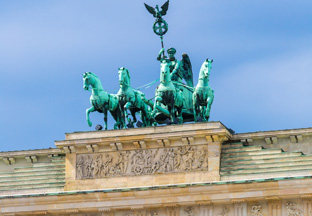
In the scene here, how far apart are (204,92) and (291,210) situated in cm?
569

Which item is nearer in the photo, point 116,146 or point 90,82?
point 116,146

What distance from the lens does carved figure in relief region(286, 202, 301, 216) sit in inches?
1769

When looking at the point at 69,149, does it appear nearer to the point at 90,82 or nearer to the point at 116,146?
the point at 116,146

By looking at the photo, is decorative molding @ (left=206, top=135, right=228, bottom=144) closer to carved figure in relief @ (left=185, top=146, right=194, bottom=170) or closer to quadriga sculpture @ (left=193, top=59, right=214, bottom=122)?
carved figure in relief @ (left=185, top=146, right=194, bottom=170)

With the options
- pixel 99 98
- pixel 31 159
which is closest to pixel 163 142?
pixel 99 98

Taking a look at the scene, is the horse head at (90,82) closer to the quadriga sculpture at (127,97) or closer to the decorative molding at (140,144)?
the quadriga sculpture at (127,97)

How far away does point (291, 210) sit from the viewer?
4500cm

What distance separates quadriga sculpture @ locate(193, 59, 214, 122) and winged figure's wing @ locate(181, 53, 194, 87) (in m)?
3.52

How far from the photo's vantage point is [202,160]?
153ft

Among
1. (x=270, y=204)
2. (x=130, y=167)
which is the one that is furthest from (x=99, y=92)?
(x=270, y=204)

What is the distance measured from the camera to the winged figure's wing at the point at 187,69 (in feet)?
169

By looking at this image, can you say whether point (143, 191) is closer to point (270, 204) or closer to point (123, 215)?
point (123, 215)

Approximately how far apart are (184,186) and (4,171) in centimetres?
812

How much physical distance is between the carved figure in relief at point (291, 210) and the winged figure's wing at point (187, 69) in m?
8.49
